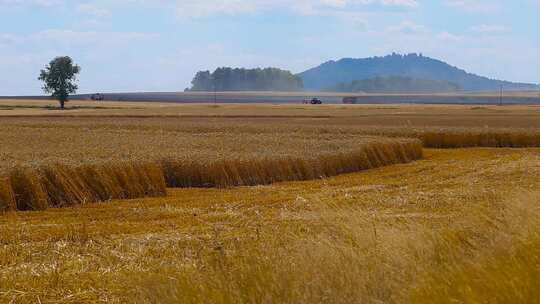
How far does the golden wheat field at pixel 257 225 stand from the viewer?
901 cm

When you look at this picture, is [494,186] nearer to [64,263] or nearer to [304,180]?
[304,180]

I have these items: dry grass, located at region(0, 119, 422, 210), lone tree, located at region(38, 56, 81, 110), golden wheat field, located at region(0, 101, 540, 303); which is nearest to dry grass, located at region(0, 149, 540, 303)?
golden wheat field, located at region(0, 101, 540, 303)

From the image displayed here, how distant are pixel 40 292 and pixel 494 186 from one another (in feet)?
50.0

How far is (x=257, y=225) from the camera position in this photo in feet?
50.5

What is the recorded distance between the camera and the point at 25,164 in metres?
20.8

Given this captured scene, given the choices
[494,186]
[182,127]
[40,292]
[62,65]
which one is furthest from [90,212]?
[62,65]

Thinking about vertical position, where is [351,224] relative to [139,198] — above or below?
above

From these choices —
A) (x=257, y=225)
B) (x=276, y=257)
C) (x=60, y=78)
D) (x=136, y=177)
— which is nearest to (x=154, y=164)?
(x=136, y=177)

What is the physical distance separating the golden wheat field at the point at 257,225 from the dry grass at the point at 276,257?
3 centimetres

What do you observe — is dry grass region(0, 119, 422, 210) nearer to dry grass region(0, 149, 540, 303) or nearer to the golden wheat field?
the golden wheat field

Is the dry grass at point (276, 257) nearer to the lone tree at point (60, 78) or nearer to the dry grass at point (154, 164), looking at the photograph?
the dry grass at point (154, 164)

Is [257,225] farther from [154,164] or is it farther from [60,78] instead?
[60,78]

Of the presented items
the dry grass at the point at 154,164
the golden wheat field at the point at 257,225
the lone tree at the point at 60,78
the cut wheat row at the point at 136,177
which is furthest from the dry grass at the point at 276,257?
the lone tree at the point at 60,78

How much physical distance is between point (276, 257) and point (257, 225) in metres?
5.31
